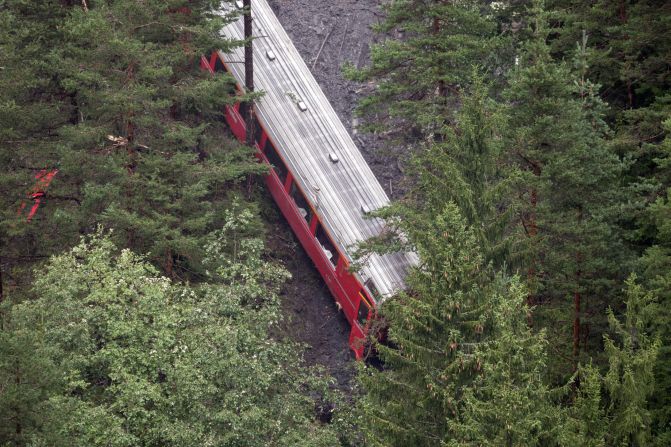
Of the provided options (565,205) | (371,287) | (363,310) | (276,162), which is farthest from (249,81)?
(565,205)

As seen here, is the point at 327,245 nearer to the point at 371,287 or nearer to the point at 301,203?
the point at 301,203

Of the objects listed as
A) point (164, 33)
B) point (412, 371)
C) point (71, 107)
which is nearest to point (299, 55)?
point (164, 33)

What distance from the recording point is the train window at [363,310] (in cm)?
2520

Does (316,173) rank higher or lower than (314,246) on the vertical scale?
higher

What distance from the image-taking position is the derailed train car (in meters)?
25.5

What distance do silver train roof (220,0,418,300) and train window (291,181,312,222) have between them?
407 millimetres

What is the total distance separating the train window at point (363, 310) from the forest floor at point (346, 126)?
1.28m

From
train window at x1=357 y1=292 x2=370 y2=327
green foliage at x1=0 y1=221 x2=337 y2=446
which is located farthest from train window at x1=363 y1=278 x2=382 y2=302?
green foliage at x1=0 y1=221 x2=337 y2=446

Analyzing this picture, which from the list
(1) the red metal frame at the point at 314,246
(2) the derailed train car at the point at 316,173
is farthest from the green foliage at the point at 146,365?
(2) the derailed train car at the point at 316,173

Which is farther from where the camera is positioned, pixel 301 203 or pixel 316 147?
pixel 316 147

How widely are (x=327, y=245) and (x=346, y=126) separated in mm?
6331

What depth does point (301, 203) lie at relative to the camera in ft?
91.4

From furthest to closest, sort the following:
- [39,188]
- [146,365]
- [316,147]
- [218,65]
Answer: [218,65], [316,147], [39,188], [146,365]

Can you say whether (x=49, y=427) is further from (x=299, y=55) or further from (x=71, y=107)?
(x=299, y=55)
